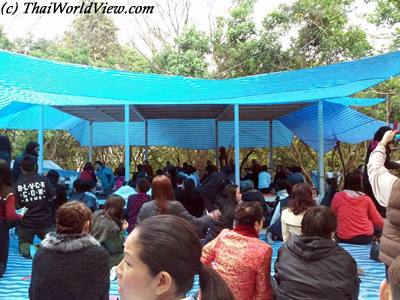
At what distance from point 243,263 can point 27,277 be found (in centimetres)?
301

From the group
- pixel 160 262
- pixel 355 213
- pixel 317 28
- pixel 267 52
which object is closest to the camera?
pixel 160 262

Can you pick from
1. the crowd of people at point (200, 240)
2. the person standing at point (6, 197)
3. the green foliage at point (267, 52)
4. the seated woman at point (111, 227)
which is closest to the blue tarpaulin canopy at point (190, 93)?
the crowd of people at point (200, 240)

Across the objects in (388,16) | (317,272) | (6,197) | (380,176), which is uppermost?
(388,16)

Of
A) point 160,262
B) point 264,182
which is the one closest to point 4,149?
point 264,182

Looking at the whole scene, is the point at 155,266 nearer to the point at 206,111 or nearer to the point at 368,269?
the point at 368,269

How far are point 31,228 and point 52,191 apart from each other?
1.58 ft

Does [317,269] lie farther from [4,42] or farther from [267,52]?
[4,42]

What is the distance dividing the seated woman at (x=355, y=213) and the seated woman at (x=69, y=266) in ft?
10.9

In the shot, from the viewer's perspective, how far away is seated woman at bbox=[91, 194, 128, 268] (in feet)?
13.8

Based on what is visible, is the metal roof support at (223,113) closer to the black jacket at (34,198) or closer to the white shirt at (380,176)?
the black jacket at (34,198)

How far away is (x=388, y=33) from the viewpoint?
13.4 meters

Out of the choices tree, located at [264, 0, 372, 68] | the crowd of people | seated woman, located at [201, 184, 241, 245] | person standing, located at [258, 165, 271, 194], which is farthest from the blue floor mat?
tree, located at [264, 0, 372, 68]

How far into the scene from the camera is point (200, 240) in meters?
1.37

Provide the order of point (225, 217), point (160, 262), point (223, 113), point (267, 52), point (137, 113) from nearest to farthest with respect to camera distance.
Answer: point (160, 262), point (225, 217), point (137, 113), point (223, 113), point (267, 52)
